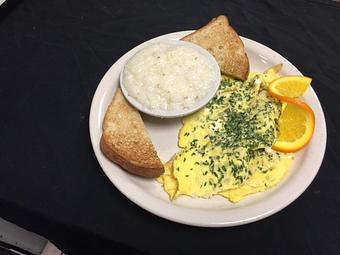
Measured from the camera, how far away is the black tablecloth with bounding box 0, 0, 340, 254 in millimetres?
1247

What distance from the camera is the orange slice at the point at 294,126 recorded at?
1.31 meters

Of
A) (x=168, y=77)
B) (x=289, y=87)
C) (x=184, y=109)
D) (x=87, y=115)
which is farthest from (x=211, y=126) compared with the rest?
(x=87, y=115)

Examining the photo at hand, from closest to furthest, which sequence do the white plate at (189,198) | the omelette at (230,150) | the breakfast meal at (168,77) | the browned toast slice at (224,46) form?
the white plate at (189,198)
the omelette at (230,150)
the breakfast meal at (168,77)
the browned toast slice at (224,46)

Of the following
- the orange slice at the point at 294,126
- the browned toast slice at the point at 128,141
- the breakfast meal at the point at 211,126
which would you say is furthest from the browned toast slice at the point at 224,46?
the browned toast slice at the point at 128,141

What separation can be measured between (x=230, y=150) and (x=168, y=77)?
1.20 ft

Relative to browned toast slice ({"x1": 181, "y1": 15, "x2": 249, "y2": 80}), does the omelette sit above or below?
below

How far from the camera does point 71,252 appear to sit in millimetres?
1438

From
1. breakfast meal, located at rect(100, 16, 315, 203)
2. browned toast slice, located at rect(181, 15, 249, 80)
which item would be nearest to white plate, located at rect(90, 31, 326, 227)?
breakfast meal, located at rect(100, 16, 315, 203)

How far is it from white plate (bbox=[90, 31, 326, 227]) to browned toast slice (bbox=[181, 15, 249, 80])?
303 mm

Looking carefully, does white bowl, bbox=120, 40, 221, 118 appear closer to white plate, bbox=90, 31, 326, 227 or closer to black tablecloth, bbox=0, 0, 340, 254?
white plate, bbox=90, 31, 326, 227

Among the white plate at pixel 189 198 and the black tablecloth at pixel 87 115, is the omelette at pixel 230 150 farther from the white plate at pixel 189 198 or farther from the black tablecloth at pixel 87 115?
the black tablecloth at pixel 87 115

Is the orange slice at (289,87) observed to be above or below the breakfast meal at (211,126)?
above

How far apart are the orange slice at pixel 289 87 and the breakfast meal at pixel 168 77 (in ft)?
0.85

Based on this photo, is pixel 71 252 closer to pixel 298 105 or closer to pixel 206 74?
pixel 206 74
